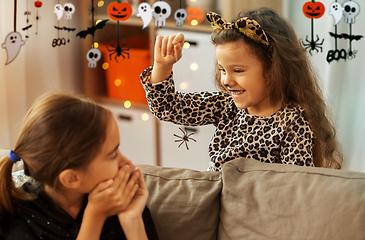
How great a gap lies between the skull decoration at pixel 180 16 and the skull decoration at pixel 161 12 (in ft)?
0.17

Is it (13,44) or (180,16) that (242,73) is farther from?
(13,44)

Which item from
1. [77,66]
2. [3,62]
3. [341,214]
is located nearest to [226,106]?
[341,214]

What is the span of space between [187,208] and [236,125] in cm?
48

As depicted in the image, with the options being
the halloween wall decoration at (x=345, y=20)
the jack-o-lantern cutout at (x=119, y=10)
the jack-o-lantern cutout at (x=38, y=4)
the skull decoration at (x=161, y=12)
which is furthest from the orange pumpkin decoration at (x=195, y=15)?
the jack-o-lantern cutout at (x=38, y=4)

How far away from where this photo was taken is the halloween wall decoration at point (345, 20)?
1917 millimetres

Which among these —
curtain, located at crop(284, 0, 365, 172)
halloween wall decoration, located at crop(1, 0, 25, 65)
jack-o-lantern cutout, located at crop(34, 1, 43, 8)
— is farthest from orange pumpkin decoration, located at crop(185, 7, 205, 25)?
halloween wall decoration, located at crop(1, 0, 25, 65)

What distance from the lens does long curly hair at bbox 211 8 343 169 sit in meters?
1.37

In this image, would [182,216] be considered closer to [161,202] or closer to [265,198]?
[161,202]

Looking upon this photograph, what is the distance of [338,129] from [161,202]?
1255mm

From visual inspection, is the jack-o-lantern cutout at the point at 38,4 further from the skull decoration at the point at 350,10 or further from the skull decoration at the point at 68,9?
the skull decoration at the point at 350,10

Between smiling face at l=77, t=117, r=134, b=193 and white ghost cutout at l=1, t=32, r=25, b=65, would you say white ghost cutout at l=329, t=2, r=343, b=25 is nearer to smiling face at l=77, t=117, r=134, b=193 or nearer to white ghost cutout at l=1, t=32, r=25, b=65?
smiling face at l=77, t=117, r=134, b=193

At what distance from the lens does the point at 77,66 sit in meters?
2.57

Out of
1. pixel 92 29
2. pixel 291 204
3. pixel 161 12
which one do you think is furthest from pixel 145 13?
pixel 291 204

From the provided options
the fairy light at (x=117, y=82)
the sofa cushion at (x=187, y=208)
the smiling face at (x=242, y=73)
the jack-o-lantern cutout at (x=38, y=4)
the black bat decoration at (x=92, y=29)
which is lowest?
the sofa cushion at (x=187, y=208)
